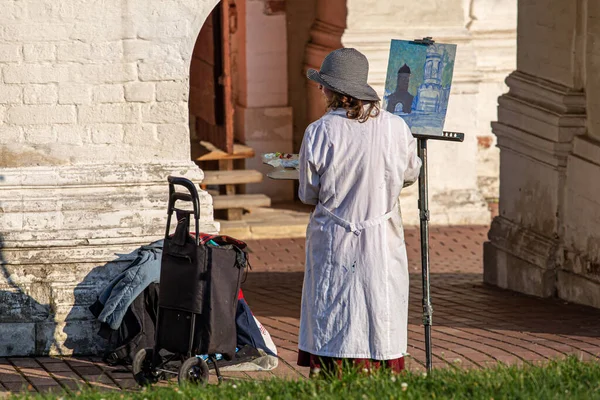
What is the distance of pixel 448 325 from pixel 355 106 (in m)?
2.93

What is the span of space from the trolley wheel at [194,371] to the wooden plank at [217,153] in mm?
6319

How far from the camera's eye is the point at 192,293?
606 centimetres

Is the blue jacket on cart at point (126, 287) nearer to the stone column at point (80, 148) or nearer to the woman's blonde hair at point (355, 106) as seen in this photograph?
the stone column at point (80, 148)

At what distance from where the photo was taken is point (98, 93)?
7414 millimetres

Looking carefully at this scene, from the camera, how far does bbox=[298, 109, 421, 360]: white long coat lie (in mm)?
5434

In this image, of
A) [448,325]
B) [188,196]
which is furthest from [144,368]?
[448,325]

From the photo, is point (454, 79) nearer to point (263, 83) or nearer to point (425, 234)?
point (263, 83)

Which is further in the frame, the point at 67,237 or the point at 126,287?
the point at 67,237

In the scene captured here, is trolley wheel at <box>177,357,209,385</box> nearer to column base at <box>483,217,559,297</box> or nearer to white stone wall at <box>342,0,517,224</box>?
column base at <box>483,217,559,297</box>

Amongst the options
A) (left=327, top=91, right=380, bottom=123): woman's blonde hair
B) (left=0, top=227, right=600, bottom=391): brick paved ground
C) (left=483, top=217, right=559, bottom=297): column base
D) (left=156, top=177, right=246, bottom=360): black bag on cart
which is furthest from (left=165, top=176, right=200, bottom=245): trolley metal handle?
(left=483, top=217, right=559, bottom=297): column base

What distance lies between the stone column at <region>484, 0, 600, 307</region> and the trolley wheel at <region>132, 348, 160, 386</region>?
11.2ft

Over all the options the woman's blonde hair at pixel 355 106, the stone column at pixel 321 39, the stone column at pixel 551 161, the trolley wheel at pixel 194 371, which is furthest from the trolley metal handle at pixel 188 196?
the stone column at pixel 321 39

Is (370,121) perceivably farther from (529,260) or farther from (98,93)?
(529,260)

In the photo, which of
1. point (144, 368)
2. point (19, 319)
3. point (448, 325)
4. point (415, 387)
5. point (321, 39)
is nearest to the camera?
point (415, 387)
